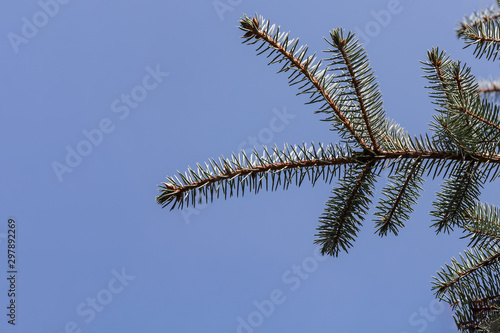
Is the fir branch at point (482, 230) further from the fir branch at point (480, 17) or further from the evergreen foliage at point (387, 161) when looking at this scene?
the fir branch at point (480, 17)

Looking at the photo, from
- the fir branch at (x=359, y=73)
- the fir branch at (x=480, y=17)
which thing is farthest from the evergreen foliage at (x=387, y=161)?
the fir branch at (x=480, y=17)

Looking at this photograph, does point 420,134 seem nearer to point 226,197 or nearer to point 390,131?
point 390,131

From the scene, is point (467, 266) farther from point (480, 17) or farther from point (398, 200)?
point (480, 17)

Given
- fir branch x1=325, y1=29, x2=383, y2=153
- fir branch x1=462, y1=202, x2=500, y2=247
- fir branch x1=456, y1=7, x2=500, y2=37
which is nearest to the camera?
fir branch x1=325, y1=29, x2=383, y2=153

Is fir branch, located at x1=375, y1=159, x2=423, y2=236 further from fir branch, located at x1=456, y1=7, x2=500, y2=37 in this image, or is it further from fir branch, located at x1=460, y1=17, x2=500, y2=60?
Result: fir branch, located at x1=456, y1=7, x2=500, y2=37

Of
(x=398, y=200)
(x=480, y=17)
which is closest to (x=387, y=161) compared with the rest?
(x=398, y=200)

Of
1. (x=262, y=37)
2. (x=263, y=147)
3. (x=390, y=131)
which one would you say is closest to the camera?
(x=262, y=37)

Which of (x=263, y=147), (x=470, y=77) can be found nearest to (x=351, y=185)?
(x=263, y=147)

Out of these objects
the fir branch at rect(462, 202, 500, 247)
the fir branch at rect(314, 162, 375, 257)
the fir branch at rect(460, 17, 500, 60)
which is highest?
the fir branch at rect(460, 17, 500, 60)

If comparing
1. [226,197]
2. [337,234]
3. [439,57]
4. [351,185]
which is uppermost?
[439,57]

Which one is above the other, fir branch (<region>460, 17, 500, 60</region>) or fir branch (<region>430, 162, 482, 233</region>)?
fir branch (<region>460, 17, 500, 60</region>)

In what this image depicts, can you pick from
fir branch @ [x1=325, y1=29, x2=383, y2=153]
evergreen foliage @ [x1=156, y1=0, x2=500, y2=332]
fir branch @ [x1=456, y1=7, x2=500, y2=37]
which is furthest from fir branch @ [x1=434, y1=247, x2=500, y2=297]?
fir branch @ [x1=456, y1=7, x2=500, y2=37]
